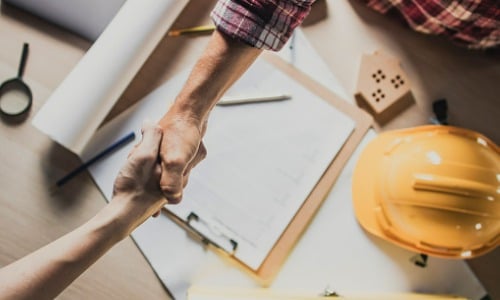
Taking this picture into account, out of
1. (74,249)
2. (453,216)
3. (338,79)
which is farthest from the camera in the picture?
(338,79)

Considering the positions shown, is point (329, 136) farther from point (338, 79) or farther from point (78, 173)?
point (78, 173)

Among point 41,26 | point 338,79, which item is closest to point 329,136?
point 338,79

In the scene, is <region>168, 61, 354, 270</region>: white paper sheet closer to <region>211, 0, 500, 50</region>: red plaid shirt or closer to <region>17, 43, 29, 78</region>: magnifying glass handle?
<region>211, 0, 500, 50</region>: red plaid shirt

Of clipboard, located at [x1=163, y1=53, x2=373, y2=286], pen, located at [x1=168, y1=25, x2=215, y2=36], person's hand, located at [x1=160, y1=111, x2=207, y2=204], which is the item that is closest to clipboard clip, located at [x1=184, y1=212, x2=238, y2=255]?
clipboard, located at [x1=163, y1=53, x2=373, y2=286]

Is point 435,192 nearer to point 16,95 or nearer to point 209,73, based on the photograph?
point 209,73

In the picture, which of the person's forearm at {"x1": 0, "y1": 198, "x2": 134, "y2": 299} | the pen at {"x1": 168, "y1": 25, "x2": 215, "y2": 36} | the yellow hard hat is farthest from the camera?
the pen at {"x1": 168, "y1": 25, "x2": 215, "y2": 36}

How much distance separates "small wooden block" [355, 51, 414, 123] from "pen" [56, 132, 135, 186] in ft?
1.14

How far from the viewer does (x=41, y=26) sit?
0.85m

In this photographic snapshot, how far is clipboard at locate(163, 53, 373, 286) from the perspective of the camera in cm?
82

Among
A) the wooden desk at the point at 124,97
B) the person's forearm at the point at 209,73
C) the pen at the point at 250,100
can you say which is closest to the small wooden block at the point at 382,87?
the wooden desk at the point at 124,97

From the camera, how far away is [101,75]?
0.78 m

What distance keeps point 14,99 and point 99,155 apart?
0.49ft

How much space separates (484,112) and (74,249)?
617 mm

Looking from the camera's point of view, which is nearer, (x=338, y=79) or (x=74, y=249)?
(x=74, y=249)
